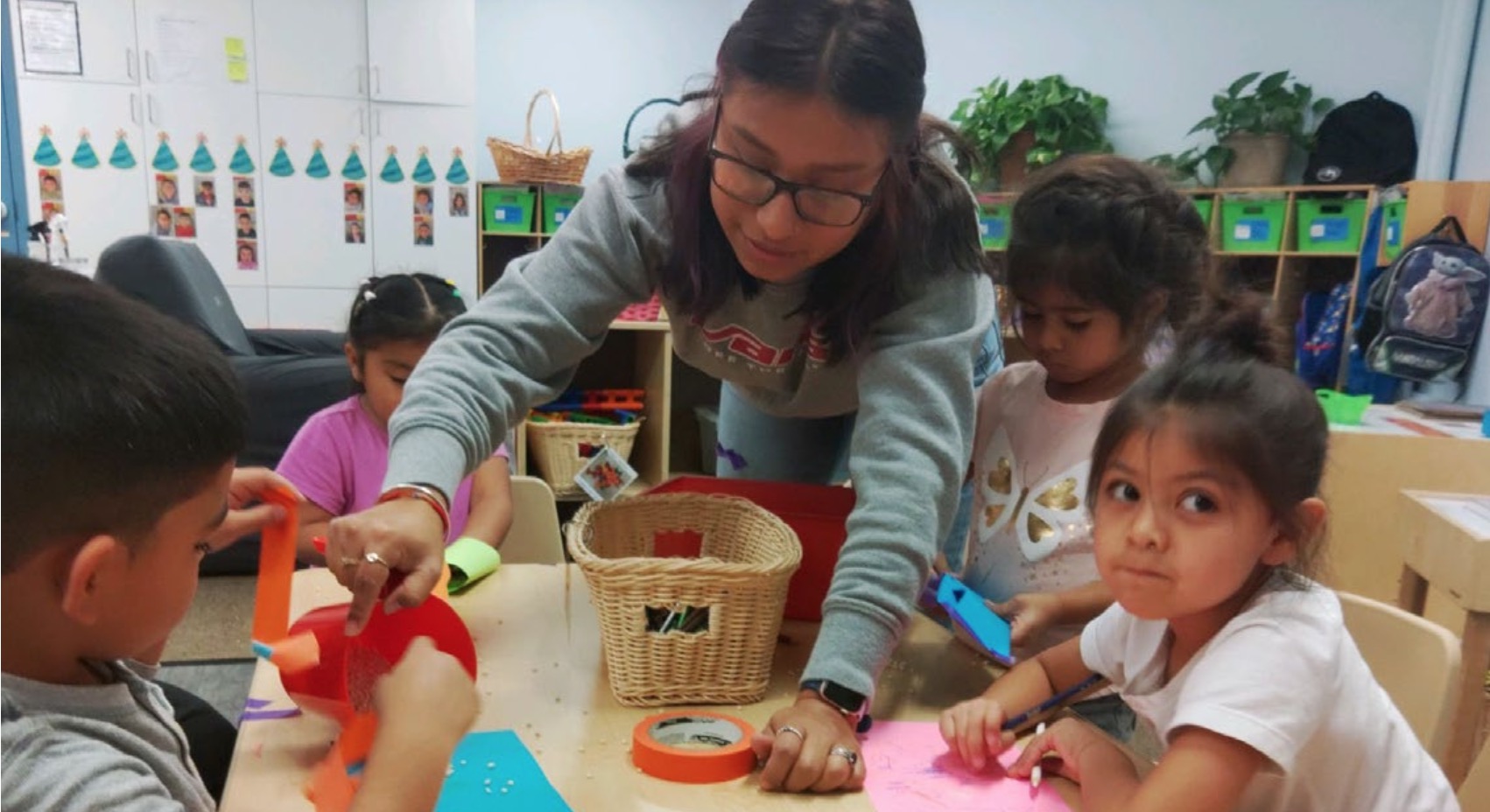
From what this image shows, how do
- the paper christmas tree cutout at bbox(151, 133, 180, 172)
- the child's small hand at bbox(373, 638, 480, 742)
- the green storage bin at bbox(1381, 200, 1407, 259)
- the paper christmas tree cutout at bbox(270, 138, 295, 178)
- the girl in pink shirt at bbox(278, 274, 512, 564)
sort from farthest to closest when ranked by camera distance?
the paper christmas tree cutout at bbox(270, 138, 295, 178), the paper christmas tree cutout at bbox(151, 133, 180, 172), the green storage bin at bbox(1381, 200, 1407, 259), the girl in pink shirt at bbox(278, 274, 512, 564), the child's small hand at bbox(373, 638, 480, 742)

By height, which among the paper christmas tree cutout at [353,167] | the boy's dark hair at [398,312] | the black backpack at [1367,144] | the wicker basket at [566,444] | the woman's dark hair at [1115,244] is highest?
the black backpack at [1367,144]

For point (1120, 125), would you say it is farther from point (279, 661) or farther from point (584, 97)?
point (279, 661)

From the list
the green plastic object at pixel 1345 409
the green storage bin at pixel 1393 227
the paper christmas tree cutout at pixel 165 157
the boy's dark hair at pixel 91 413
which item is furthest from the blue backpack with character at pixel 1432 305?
the paper christmas tree cutout at pixel 165 157

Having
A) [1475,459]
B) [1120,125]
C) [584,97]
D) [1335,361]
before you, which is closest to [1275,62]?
[1120,125]

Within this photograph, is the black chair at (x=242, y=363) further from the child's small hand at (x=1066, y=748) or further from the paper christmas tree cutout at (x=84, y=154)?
the child's small hand at (x=1066, y=748)

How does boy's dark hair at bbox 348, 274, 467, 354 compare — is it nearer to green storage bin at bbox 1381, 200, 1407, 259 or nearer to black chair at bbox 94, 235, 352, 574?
black chair at bbox 94, 235, 352, 574

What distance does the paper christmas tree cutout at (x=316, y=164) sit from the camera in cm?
453

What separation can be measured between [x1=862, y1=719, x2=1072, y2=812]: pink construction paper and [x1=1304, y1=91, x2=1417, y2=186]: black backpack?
12.0ft

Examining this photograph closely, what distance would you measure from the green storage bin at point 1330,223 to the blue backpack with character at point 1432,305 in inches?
13.4

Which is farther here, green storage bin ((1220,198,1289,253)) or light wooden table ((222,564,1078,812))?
green storage bin ((1220,198,1289,253))

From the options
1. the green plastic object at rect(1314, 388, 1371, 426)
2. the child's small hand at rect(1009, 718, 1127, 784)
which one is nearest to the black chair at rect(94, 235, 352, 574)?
the child's small hand at rect(1009, 718, 1127, 784)

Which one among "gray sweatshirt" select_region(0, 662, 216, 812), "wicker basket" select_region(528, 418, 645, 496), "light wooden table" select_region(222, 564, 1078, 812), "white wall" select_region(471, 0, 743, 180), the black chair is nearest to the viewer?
"gray sweatshirt" select_region(0, 662, 216, 812)

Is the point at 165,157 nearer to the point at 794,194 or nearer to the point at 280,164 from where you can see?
the point at 280,164

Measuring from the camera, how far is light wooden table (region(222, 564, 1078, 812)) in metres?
0.72
